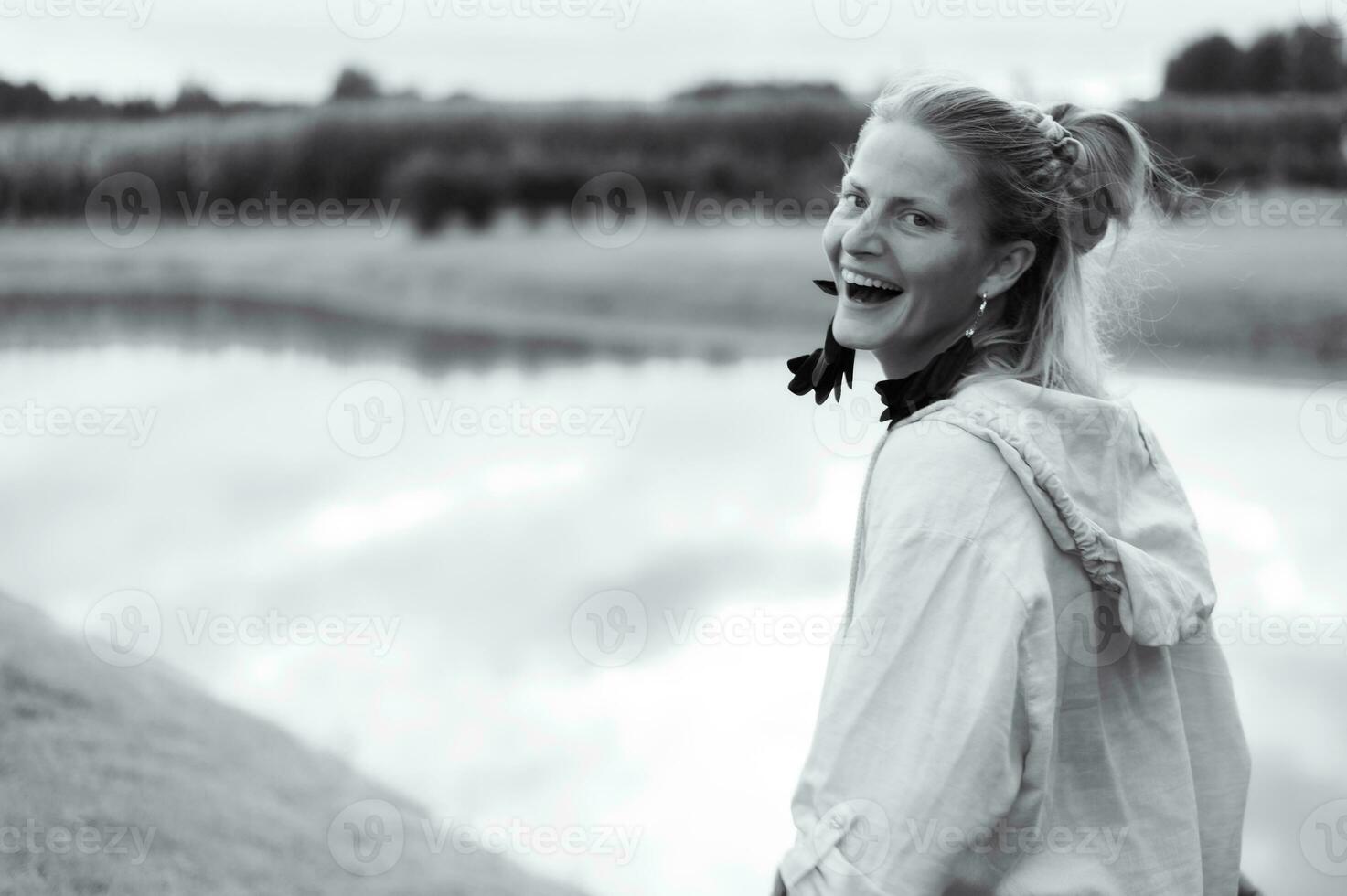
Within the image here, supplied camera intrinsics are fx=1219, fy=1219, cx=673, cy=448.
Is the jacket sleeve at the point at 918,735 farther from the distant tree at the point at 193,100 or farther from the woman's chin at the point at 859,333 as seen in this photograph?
the distant tree at the point at 193,100

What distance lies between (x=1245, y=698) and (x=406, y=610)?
3032mm

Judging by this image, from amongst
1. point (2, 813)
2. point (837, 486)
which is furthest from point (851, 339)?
point (837, 486)

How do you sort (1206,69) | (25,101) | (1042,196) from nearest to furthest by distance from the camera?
(1042,196) < (25,101) < (1206,69)

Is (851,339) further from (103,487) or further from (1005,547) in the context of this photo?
(103,487)

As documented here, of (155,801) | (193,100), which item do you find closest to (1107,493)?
(155,801)

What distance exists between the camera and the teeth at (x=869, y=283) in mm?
1037

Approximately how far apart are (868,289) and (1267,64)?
26.8ft

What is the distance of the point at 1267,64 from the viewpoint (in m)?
7.95

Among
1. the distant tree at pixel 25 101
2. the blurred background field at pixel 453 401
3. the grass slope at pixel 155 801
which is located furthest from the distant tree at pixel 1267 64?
the grass slope at pixel 155 801

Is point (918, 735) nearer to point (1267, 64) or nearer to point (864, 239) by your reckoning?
point (864, 239)

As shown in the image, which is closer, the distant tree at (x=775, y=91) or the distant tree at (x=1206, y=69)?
the distant tree at (x=1206, y=69)

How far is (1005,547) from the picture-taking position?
2.77 ft

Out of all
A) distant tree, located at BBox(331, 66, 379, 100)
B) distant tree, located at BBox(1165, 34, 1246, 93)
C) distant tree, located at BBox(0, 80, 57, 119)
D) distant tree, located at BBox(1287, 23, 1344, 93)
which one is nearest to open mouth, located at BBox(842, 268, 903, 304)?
distant tree, located at BBox(0, 80, 57, 119)

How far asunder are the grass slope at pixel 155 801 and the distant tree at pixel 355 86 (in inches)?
213
